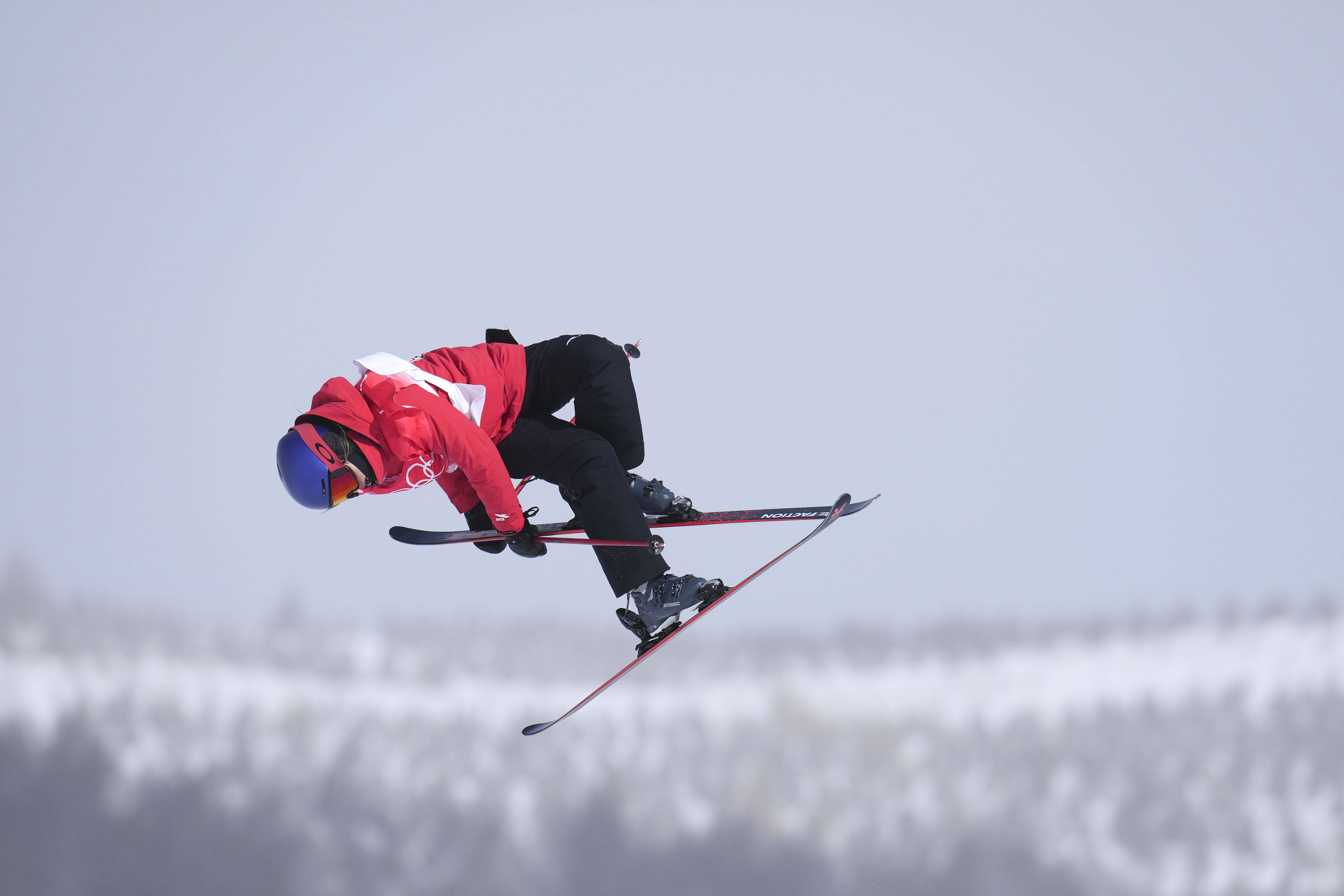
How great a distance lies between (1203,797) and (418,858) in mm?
18867

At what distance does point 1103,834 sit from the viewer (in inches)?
894

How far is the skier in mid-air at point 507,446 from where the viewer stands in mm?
4105

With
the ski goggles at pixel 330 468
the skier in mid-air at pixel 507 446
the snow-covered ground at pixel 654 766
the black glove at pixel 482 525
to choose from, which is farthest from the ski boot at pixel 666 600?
the snow-covered ground at pixel 654 766

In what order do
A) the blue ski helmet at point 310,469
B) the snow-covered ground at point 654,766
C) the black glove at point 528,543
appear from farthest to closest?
1. the snow-covered ground at point 654,766
2. the black glove at point 528,543
3. the blue ski helmet at point 310,469

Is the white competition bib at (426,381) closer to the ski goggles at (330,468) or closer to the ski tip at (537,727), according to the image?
the ski goggles at (330,468)

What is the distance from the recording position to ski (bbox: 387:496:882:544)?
16.4ft

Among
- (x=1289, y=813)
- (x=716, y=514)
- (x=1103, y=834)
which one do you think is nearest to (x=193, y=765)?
(x=1103, y=834)

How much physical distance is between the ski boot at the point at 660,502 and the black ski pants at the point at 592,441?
0.53ft

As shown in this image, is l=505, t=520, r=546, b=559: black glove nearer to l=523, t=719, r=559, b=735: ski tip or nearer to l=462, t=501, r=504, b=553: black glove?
l=462, t=501, r=504, b=553: black glove

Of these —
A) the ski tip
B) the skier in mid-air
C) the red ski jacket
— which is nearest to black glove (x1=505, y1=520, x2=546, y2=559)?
the skier in mid-air

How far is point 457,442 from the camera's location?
4117 millimetres

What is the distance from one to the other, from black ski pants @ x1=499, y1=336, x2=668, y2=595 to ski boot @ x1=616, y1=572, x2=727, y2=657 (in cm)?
6

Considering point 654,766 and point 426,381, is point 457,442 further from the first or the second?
point 654,766

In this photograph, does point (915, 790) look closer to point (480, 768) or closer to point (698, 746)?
point (698, 746)
